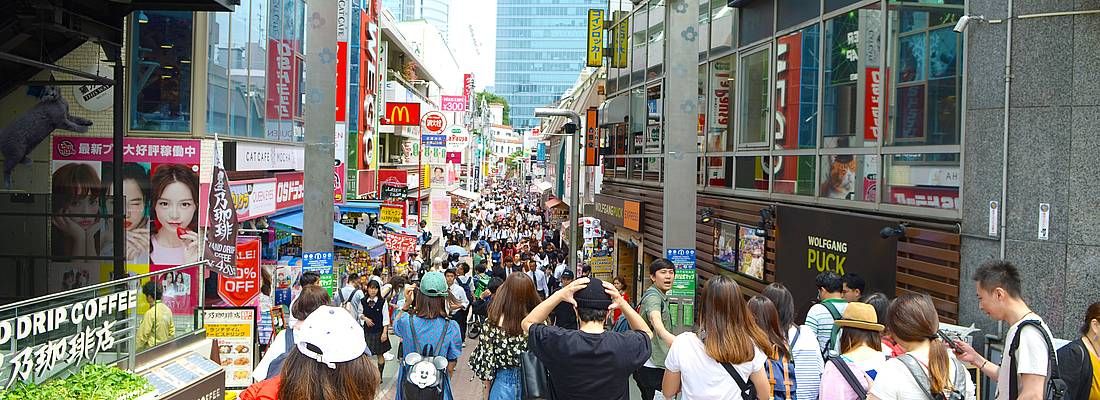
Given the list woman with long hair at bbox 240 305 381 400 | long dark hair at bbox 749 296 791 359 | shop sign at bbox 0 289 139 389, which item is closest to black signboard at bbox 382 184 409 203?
shop sign at bbox 0 289 139 389

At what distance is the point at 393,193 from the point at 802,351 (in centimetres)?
2984

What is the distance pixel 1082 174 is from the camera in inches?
328

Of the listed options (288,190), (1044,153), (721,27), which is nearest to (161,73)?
(288,190)

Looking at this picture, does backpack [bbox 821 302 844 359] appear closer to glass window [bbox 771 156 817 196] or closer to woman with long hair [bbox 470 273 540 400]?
woman with long hair [bbox 470 273 540 400]

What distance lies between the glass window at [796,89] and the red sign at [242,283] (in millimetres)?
7503

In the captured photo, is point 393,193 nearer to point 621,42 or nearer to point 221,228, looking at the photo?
point 621,42

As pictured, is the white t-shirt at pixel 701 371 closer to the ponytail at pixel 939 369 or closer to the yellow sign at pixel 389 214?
the ponytail at pixel 939 369

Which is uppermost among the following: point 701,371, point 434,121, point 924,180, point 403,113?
point 403,113

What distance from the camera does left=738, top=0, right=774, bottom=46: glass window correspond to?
1488cm

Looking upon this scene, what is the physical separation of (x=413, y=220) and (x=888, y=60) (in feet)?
92.2

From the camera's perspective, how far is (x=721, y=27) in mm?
17016

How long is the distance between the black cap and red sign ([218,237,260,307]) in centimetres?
752

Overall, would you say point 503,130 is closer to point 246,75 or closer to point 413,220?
point 413,220

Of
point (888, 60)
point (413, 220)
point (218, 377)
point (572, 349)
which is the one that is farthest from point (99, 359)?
point (413, 220)
